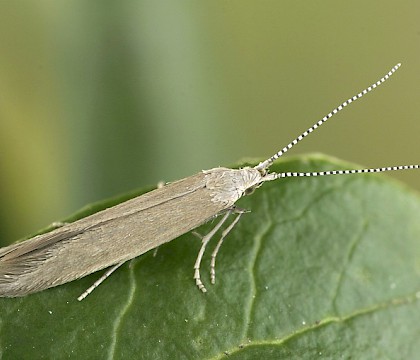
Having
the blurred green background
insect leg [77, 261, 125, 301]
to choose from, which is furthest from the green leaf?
the blurred green background

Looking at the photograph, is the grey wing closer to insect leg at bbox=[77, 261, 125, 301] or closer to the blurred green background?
insect leg at bbox=[77, 261, 125, 301]

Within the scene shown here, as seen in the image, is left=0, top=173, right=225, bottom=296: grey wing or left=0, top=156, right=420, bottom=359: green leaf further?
left=0, top=173, right=225, bottom=296: grey wing

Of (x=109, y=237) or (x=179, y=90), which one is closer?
(x=109, y=237)

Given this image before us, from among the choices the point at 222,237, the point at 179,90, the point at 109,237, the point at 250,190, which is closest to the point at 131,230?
the point at 109,237

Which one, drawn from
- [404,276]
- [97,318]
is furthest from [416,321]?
[97,318]

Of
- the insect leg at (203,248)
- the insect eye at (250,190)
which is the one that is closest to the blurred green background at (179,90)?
the insect leg at (203,248)

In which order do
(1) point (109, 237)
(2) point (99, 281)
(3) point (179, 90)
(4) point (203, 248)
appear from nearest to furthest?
(2) point (99, 281) → (1) point (109, 237) → (4) point (203, 248) → (3) point (179, 90)

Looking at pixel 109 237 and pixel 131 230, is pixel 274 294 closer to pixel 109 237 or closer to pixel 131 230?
pixel 131 230

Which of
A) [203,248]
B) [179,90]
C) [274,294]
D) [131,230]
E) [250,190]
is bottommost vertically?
[274,294]
